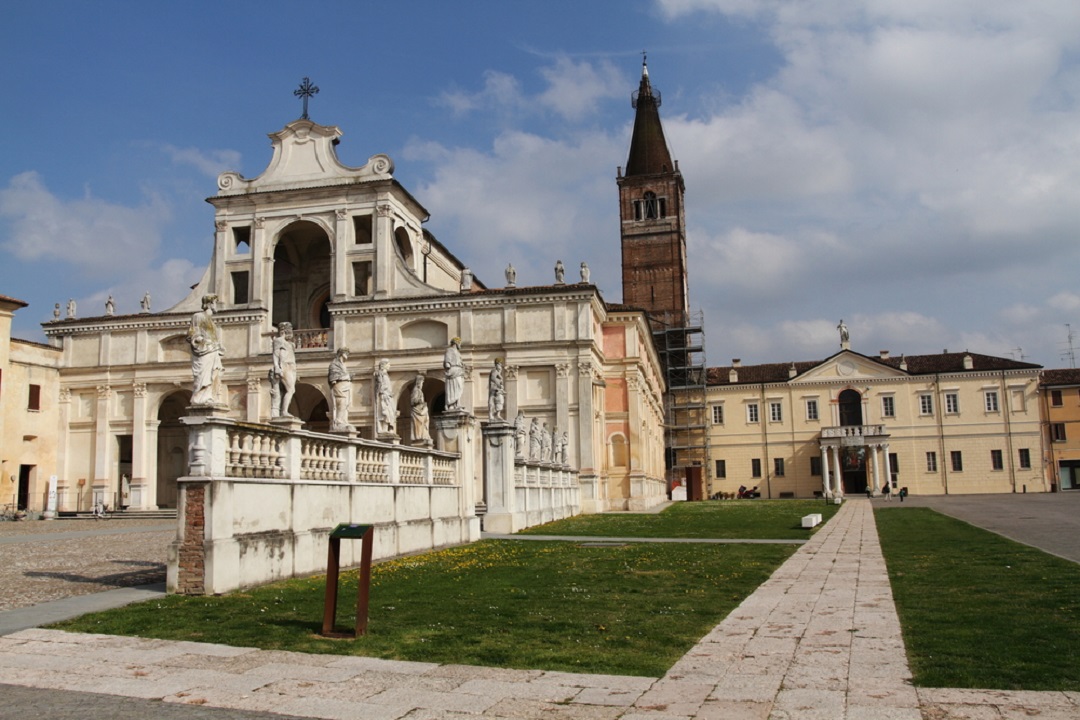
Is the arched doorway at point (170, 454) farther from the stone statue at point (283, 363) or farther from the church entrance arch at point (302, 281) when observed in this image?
the stone statue at point (283, 363)

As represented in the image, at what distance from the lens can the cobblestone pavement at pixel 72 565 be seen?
1116 centimetres

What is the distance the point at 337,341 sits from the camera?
4500 cm

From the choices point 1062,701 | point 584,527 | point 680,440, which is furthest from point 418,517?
point 680,440

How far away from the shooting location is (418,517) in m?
18.1

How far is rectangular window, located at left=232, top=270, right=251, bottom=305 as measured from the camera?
47.4 m

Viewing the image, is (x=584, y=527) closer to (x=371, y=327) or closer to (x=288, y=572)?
(x=288, y=572)

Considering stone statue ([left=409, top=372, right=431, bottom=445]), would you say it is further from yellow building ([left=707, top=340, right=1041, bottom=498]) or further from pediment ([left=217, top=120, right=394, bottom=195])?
yellow building ([left=707, top=340, right=1041, bottom=498])

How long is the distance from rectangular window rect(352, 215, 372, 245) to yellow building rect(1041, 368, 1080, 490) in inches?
2075

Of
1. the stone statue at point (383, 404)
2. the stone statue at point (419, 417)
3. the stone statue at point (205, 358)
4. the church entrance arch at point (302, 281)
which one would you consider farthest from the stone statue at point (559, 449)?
the stone statue at point (205, 358)

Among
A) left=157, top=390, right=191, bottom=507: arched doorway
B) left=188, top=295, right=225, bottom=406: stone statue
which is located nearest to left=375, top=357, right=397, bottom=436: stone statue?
left=188, top=295, right=225, bottom=406: stone statue

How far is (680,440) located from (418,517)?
2295 inches

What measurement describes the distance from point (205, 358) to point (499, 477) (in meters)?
12.6

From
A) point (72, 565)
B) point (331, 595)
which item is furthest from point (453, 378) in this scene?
point (331, 595)

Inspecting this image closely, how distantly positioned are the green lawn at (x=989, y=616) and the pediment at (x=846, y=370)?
57.9 metres
